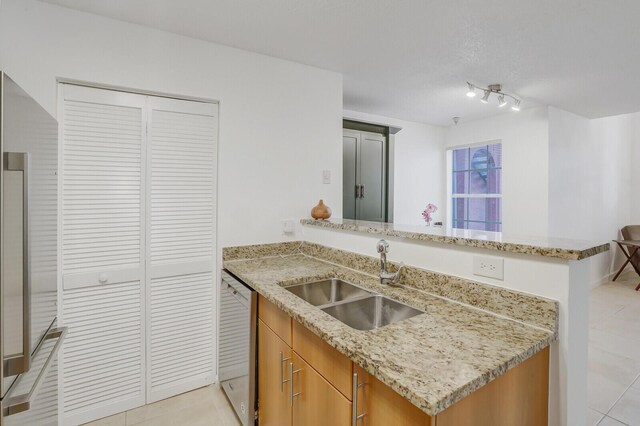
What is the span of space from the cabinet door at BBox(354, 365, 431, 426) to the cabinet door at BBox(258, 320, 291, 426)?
52 cm

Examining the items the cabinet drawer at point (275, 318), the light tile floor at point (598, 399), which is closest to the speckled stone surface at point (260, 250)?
the cabinet drawer at point (275, 318)

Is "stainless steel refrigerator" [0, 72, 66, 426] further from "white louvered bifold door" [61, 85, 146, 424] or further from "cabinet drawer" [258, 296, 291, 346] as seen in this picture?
"cabinet drawer" [258, 296, 291, 346]

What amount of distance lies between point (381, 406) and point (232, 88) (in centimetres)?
223

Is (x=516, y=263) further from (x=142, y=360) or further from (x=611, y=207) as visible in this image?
(x=611, y=207)

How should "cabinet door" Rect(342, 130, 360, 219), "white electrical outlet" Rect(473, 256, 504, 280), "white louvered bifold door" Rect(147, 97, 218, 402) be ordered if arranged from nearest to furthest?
"white electrical outlet" Rect(473, 256, 504, 280), "white louvered bifold door" Rect(147, 97, 218, 402), "cabinet door" Rect(342, 130, 360, 219)

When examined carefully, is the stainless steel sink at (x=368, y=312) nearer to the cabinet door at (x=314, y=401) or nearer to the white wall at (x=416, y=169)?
the cabinet door at (x=314, y=401)

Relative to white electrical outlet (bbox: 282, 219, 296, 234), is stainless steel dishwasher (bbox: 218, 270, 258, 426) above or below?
below

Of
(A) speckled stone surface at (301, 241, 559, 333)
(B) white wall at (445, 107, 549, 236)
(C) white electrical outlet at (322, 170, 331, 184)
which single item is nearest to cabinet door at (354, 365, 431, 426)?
(A) speckled stone surface at (301, 241, 559, 333)

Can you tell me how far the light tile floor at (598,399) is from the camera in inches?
77.3

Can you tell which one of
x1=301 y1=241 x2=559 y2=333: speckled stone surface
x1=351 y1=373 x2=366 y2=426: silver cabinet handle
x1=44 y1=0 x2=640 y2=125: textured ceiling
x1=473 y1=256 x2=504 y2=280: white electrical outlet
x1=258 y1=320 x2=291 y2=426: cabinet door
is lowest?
x1=258 y1=320 x2=291 y2=426: cabinet door

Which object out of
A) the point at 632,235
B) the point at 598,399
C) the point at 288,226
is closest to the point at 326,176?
the point at 288,226

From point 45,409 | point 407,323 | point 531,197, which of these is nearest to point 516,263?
point 407,323

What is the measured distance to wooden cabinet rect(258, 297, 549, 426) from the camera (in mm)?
897

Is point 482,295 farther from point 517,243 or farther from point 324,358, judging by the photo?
point 324,358
